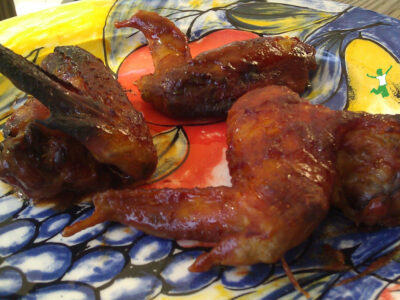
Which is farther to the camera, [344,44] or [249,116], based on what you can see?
[344,44]

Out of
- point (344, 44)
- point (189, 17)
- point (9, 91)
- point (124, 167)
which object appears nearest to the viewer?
point (124, 167)

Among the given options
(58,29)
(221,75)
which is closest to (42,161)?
(221,75)

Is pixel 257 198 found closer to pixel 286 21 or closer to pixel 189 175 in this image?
pixel 189 175

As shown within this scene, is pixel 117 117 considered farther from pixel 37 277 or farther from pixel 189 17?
pixel 189 17

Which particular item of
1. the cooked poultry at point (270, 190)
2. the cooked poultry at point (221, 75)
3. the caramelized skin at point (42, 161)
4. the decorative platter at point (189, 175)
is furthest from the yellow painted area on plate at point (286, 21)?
the caramelized skin at point (42, 161)

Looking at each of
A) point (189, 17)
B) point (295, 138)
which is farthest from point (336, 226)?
point (189, 17)

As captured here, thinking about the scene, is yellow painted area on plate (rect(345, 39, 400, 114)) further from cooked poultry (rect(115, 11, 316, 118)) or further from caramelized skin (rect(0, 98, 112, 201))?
caramelized skin (rect(0, 98, 112, 201))

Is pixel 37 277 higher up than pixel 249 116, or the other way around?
pixel 249 116
